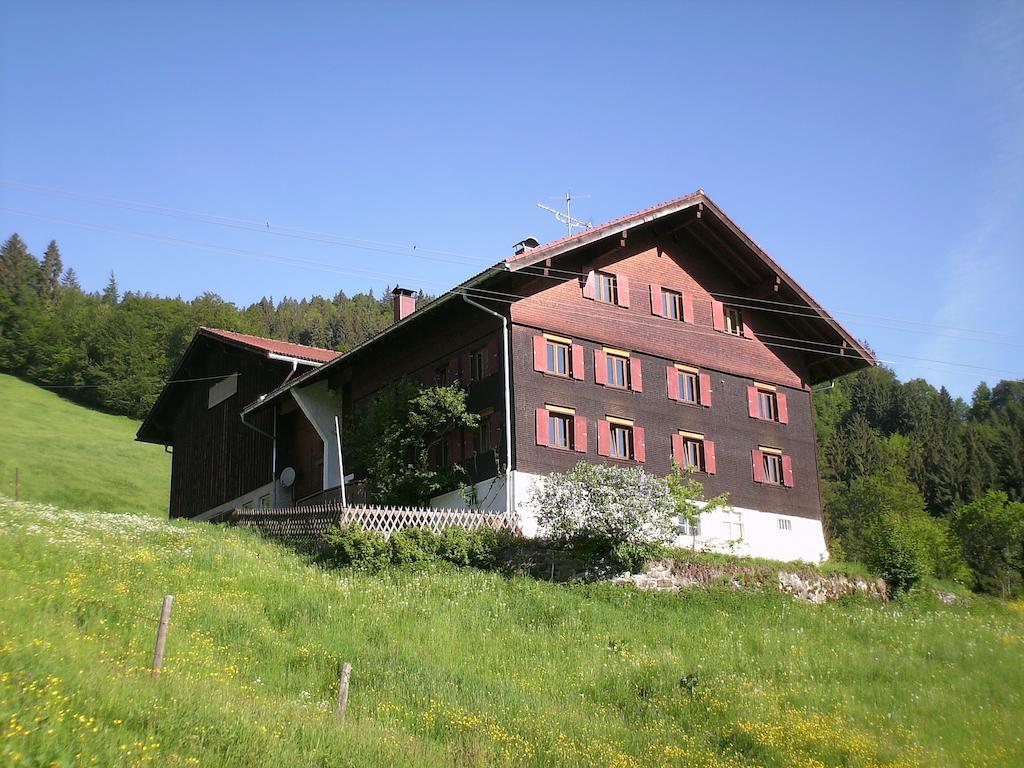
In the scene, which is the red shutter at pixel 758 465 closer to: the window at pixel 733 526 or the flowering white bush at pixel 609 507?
the window at pixel 733 526

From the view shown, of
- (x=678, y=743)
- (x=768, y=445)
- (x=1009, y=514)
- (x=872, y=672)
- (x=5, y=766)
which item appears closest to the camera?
(x=5, y=766)

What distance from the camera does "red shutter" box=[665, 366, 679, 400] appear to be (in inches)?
1271

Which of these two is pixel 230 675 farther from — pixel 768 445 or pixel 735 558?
pixel 768 445

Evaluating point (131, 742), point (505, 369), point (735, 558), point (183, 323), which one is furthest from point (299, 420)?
point (183, 323)

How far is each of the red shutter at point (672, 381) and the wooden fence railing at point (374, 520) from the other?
8.04m

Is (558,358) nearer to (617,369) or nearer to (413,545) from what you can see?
(617,369)

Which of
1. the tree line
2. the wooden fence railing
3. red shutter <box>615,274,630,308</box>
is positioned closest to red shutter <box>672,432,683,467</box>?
red shutter <box>615,274,630,308</box>

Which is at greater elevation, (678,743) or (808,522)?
(808,522)

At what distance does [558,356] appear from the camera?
29938 millimetres

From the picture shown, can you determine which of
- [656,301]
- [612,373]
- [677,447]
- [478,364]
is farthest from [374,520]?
[656,301]

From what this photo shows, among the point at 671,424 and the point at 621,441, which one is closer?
the point at 621,441

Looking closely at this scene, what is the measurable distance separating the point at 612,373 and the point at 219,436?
19629mm

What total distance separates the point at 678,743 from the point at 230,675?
22.2ft

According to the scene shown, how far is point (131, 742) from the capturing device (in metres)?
11.1
